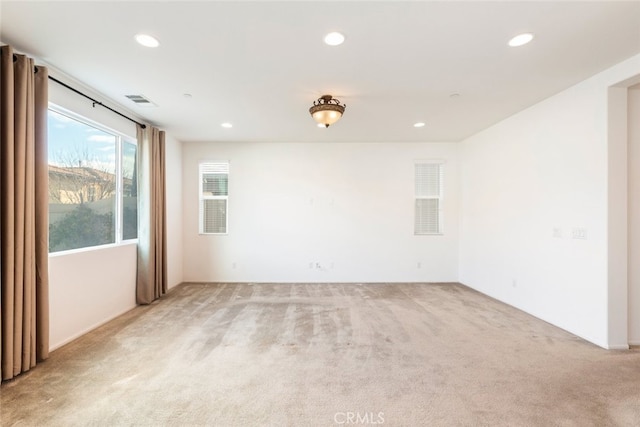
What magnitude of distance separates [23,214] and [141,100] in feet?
6.23

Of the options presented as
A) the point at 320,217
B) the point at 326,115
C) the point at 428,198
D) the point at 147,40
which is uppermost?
the point at 147,40

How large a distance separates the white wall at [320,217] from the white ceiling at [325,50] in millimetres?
1862

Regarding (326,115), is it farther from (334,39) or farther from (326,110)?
(334,39)

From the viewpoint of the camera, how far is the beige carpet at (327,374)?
1931 millimetres

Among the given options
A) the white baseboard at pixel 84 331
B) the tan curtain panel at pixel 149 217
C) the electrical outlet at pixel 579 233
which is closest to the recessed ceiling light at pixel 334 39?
the electrical outlet at pixel 579 233

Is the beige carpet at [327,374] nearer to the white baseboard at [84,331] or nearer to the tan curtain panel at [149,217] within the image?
the white baseboard at [84,331]

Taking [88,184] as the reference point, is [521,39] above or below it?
above

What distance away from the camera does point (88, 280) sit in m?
3.32

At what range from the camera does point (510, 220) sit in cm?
430

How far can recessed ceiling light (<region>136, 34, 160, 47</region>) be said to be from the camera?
2258 mm

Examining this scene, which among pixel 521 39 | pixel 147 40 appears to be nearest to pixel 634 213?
pixel 521 39

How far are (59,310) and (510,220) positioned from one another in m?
5.66

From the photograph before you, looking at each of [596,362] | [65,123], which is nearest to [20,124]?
[65,123]

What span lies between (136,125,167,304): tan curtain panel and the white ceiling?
0.57m
